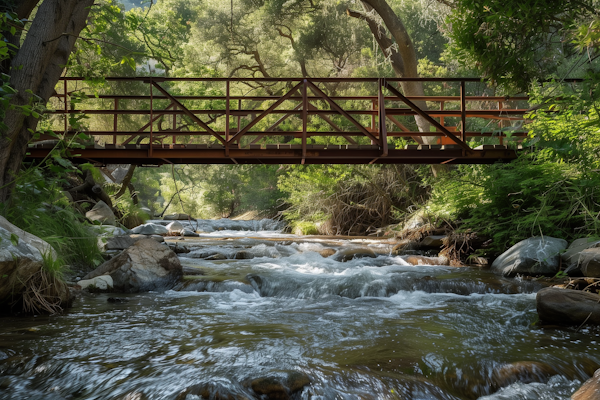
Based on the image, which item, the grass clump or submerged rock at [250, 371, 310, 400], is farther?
the grass clump

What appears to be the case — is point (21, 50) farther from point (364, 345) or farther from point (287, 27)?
point (287, 27)

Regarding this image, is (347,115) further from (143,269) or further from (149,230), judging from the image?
(149,230)

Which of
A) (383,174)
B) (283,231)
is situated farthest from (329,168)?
(283,231)

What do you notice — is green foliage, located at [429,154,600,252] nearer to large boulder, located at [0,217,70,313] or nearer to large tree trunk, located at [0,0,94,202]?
large boulder, located at [0,217,70,313]

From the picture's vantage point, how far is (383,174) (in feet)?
50.1

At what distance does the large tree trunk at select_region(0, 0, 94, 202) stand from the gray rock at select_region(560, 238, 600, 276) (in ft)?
24.8

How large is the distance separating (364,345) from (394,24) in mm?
10818

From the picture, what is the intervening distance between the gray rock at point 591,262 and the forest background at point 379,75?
1.91 feet

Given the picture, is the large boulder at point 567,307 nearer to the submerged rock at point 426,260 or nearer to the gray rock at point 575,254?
the gray rock at point 575,254

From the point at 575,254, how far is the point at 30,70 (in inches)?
312

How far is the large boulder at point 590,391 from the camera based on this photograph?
2.81 m

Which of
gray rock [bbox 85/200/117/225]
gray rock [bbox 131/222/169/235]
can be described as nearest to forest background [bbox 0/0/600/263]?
gray rock [bbox 85/200/117/225]

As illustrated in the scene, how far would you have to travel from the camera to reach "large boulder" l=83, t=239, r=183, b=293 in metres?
6.32

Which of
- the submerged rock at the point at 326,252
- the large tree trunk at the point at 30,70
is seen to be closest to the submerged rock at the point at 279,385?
the large tree trunk at the point at 30,70
